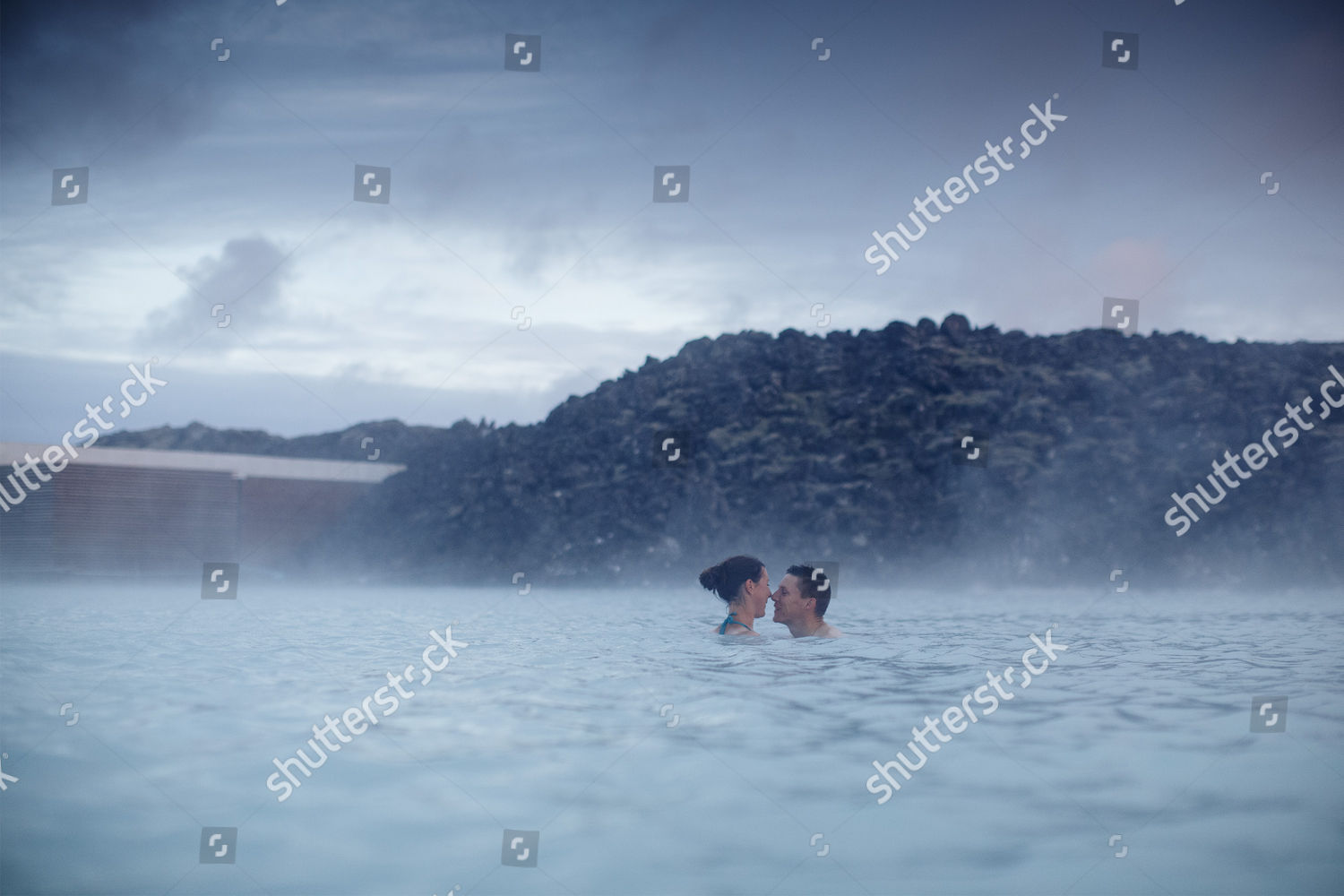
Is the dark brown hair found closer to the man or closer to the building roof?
the man

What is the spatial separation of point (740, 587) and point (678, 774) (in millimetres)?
3463

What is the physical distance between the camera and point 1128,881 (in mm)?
3582

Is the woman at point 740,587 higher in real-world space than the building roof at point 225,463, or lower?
lower

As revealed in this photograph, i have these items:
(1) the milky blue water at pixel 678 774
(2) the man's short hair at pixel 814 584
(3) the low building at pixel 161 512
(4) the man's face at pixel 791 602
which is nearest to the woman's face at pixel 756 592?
(4) the man's face at pixel 791 602

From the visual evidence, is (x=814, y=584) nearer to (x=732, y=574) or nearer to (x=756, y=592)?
(x=756, y=592)

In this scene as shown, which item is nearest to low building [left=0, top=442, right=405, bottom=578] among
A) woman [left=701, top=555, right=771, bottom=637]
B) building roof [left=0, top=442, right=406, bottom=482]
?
building roof [left=0, top=442, right=406, bottom=482]

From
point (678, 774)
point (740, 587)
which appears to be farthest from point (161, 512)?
point (678, 774)

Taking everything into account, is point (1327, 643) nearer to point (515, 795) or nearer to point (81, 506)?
point (515, 795)

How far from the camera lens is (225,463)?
24844 millimetres

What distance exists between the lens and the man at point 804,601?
8062 mm

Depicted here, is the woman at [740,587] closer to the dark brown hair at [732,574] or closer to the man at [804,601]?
the dark brown hair at [732,574]

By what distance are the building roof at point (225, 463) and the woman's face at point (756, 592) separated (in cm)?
1962

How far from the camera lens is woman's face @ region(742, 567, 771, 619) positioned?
7984 millimetres

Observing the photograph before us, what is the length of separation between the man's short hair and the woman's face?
0.77 feet
